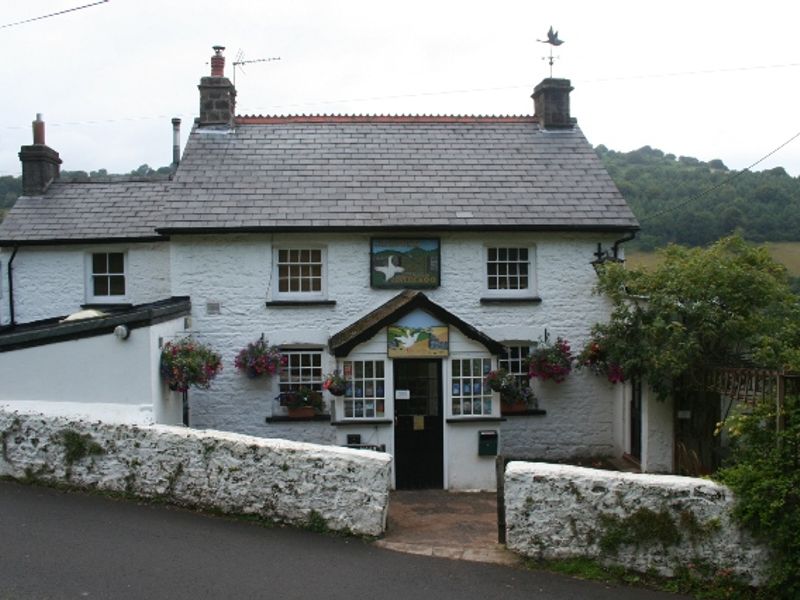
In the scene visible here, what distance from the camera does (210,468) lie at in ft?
29.9

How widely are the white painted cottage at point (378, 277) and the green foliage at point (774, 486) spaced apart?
5316 millimetres

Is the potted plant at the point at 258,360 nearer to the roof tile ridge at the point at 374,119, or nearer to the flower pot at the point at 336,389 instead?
the flower pot at the point at 336,389

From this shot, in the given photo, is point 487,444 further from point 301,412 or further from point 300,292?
point 300,292

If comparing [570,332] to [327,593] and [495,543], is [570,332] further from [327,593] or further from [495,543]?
[327,593]

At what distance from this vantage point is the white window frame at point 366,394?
45.1 ft

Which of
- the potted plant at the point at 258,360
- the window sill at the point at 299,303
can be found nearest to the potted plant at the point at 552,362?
the window sill at the point at 299,303

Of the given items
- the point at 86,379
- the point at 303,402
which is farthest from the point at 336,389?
the point at 86,379

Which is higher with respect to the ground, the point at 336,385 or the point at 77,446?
the point at 336,385

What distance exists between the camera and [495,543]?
9039mm

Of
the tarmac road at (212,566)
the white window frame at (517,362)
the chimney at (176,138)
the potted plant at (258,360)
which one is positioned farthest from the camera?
the chimney at (176,138)

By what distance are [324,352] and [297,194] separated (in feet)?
10.8

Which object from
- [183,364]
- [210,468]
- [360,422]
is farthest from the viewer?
[360,422]

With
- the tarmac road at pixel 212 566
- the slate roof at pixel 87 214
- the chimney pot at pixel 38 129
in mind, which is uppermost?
the chimney pot at pixel 38 129

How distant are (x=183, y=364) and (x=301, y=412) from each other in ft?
10.6
